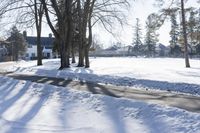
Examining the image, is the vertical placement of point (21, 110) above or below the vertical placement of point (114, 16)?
below

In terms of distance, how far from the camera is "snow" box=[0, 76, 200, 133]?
30.5ft

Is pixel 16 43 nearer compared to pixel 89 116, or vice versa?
pixel 89 116

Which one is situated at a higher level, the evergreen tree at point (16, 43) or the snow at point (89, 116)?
the evergreen tree at point (16, 43)

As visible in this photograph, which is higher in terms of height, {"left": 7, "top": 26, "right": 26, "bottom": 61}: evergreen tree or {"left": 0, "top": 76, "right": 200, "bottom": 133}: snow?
{"left": 7, "top": 26, "right": 26, "bottom": 61}: evergreen tree

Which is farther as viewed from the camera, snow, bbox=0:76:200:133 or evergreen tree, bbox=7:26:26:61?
evergreen tree, bbox=7:26:26:61

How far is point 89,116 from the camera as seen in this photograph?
1113cm

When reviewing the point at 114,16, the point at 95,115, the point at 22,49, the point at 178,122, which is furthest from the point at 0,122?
the point at 22,49

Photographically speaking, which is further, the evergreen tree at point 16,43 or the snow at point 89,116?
the evergreen tree at point 16,43

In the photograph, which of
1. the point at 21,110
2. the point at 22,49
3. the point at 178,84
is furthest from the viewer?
the point at 22,49

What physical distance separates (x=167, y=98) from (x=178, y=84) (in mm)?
4522

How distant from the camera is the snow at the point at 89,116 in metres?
9.30

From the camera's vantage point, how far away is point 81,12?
3869 cm

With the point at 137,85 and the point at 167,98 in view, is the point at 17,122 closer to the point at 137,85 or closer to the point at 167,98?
the point at 167,98

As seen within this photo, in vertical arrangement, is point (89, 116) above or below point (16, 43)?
below
